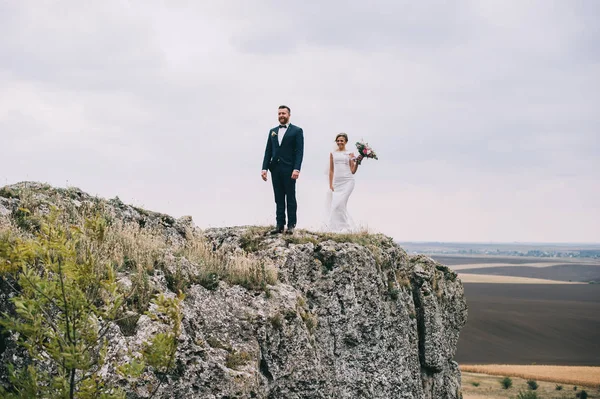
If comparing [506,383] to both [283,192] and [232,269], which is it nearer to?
[283,192]

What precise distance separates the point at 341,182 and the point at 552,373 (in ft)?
174

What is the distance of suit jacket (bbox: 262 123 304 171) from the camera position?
13305 mm

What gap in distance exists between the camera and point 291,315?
10141 millimetres

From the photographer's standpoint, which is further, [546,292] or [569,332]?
[546,292]

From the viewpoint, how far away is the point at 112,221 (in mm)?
11383

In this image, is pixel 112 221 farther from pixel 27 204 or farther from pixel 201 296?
pixel 201 296

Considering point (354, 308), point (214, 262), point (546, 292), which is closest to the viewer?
point (214, 262)

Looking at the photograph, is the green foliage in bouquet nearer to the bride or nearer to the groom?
the groom

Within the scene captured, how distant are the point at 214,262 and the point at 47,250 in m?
5.51

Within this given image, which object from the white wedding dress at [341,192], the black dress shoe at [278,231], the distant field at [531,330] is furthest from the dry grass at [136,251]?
the distant field at [531,330]

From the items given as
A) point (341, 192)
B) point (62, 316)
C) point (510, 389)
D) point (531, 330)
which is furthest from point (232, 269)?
point (531, 330)

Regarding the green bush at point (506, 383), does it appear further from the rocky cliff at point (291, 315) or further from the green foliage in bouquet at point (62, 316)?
the green foliage in bouquet at point (62, 316)

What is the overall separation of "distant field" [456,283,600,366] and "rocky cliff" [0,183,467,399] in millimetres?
59550

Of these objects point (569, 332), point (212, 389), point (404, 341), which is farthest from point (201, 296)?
point (569, 332)
